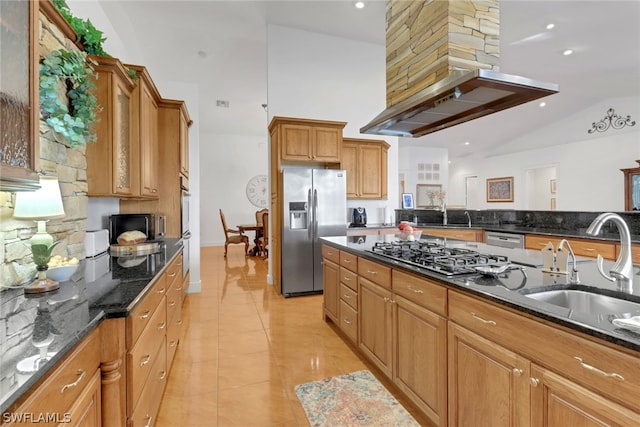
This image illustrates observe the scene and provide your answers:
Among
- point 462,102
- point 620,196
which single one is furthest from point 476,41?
point 620,196

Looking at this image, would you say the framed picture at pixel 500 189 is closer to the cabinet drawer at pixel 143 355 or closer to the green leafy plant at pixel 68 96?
the cabinet drawer at pixel 143 355

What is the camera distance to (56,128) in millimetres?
1689

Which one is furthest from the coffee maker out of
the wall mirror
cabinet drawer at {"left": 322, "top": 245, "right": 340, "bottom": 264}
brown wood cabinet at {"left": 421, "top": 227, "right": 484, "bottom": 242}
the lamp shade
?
the wall mirror

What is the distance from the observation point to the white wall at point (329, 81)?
15.4 ft

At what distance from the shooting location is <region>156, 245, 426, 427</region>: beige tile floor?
73.9 inches

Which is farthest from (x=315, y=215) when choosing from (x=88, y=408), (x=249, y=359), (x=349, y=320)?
(x=88, y=408)

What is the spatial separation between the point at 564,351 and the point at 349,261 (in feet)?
5.62

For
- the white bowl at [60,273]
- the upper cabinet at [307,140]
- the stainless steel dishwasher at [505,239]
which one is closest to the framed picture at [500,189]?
the stainless steel dishwasher at [505,239]

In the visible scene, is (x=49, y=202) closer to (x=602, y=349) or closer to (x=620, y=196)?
(x=602, y=349)

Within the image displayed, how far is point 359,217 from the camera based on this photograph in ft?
17.1

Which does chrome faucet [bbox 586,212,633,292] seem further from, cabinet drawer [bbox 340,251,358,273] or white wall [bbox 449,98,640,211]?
white wall [bbox 449,98,640,211]

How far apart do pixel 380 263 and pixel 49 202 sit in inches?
77.0

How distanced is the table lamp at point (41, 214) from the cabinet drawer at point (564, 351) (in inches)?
76.2

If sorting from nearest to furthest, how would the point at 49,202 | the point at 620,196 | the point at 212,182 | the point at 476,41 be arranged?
the point at 49,202 → the point at 476,41 → the point at 620,196 → the point at 212,182
